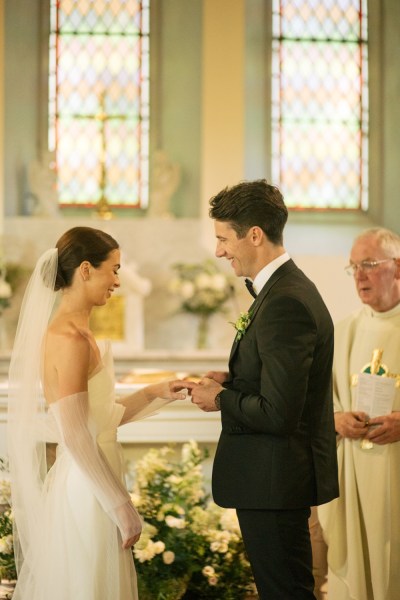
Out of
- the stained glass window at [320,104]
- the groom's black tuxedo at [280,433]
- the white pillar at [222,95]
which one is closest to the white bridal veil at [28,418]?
the groom's black tuxedo at [280,433]

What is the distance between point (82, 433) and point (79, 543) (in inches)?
15.9

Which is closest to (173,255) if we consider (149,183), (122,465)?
(149,183)

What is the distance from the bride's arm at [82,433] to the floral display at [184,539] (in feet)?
2.63

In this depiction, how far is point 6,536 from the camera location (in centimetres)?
380

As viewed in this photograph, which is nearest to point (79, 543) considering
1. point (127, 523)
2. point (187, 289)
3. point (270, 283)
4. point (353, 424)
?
point (127, 523)

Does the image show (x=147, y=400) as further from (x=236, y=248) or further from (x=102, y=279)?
(x=236, y=248)

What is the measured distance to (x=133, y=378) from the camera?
4914 mm

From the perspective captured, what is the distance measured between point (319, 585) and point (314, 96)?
7651 mm

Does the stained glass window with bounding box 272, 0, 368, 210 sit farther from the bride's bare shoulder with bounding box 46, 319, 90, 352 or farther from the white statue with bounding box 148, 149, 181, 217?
the bride's bare shoulder with bounding box 46, 319, 90, 352

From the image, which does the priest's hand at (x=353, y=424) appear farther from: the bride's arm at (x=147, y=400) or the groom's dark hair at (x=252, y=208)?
the groom's dark hair at (x=252, y=208)

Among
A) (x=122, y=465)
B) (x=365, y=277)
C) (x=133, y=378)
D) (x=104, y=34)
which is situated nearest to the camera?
(x=122, y=465)

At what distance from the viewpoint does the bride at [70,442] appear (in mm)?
2990

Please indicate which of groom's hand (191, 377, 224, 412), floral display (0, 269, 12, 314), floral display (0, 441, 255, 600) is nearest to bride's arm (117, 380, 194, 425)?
groom's hand (191, 377, 224, 412)

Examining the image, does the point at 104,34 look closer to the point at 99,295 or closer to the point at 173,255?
the point at 173,255
